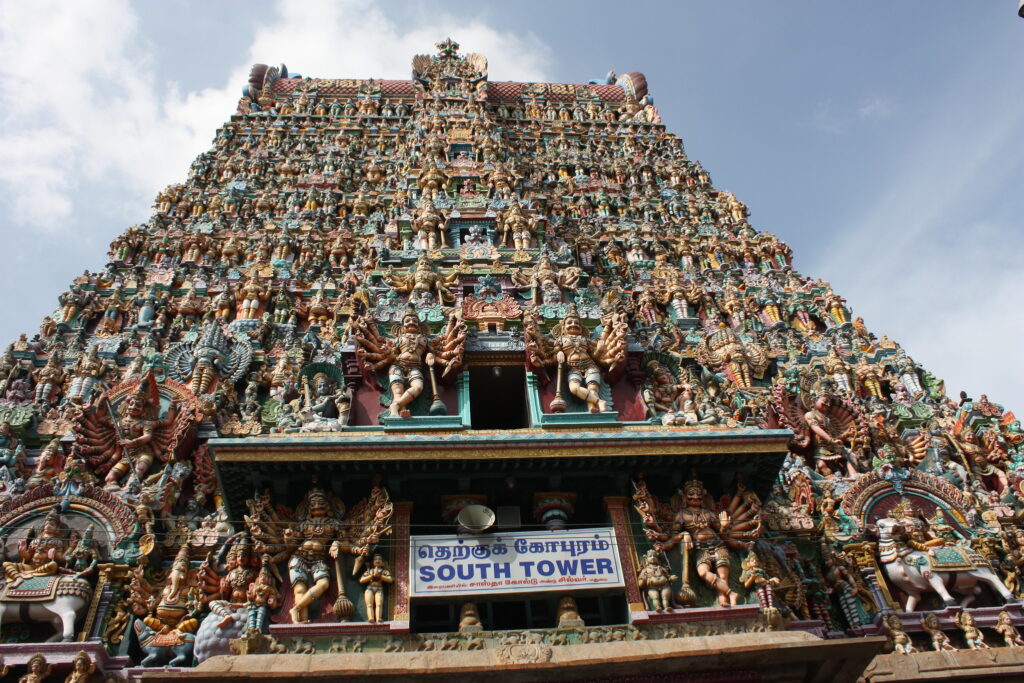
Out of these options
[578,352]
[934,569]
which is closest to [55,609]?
[578,352]

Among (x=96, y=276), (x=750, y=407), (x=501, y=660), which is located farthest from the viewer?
(x=96, y=276)

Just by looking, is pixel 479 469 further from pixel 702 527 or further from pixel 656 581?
pixel 702 527

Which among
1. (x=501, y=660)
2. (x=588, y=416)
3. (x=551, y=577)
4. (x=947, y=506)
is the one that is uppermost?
(x=588, y=416)

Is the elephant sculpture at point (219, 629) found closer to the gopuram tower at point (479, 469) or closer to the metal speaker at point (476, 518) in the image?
the gopuram tower at point (479, 469)

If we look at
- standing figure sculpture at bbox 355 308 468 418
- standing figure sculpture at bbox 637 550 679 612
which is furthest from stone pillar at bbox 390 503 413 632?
standing figure sculpture at bbox 637 550 679 612

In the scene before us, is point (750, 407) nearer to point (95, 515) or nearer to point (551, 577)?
point (551, 577)

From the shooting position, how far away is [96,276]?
58.4 feet

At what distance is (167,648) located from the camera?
Answer: 1033 centimetres

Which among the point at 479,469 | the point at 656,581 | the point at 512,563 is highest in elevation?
the point at 479,469

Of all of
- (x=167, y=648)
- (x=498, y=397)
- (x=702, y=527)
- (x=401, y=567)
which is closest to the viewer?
(x=167, y=648)

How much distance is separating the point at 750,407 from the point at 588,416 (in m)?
3.85

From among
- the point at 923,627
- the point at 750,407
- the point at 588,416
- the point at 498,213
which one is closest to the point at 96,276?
the point at 498,213

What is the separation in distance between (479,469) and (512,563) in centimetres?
135

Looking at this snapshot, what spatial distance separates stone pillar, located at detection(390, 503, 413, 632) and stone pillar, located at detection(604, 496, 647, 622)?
2.81 metres
